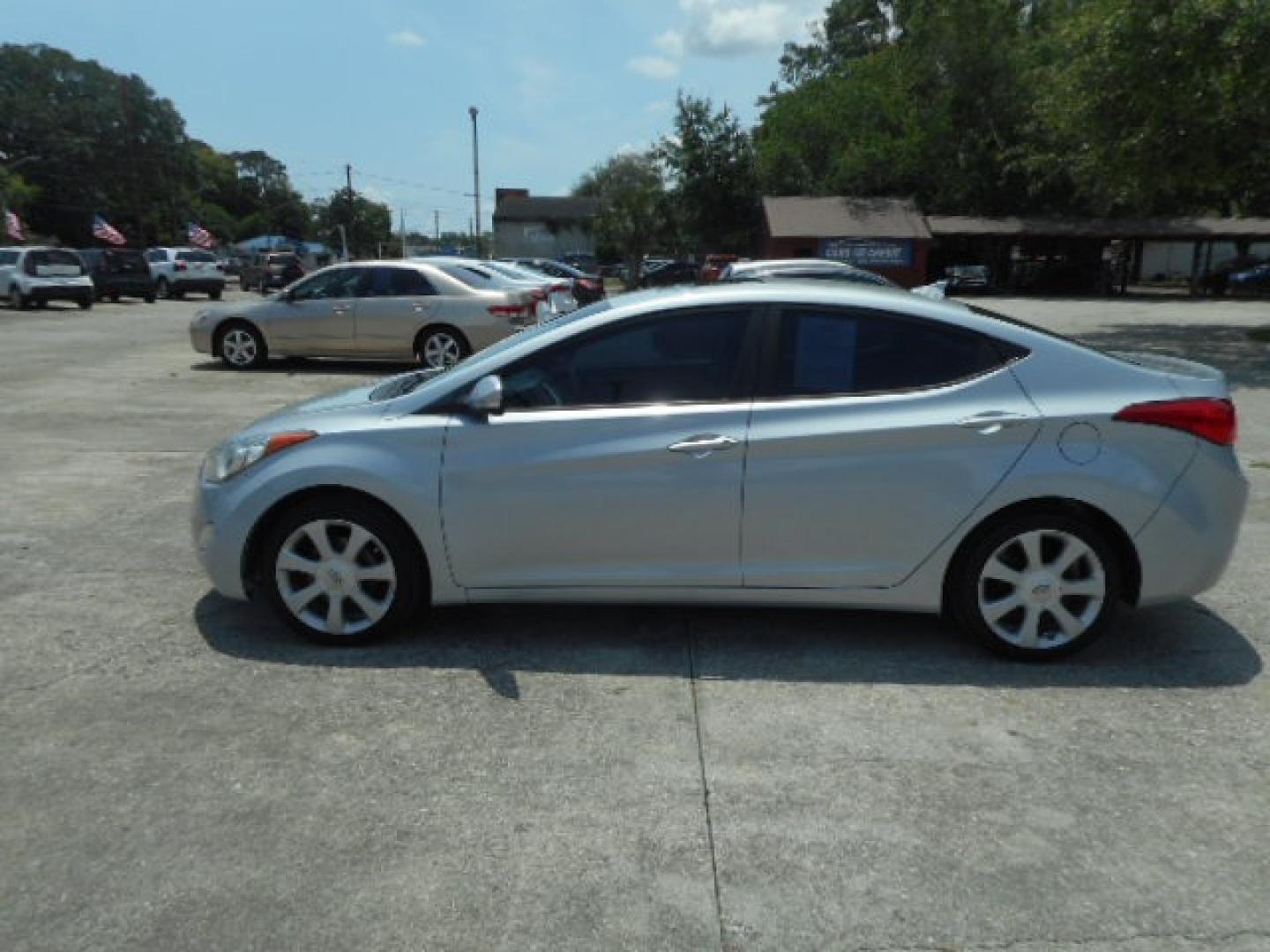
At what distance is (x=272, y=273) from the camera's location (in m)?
41.4

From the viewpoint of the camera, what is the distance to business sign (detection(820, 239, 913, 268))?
4447 centimetres

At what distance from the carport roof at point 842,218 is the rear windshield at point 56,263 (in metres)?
27.2

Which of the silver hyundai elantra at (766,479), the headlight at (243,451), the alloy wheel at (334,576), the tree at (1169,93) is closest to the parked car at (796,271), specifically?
the tree at (1169,93)

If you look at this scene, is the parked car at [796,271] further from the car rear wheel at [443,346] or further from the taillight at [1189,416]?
the taillight at [1189,416]

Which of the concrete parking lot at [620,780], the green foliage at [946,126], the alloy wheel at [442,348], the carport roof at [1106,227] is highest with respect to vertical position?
the green foliage at [946,126]

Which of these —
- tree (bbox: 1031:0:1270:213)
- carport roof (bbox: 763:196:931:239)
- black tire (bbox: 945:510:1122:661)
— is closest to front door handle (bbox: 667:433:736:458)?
black tire (bbox: 945:510:1122:661)

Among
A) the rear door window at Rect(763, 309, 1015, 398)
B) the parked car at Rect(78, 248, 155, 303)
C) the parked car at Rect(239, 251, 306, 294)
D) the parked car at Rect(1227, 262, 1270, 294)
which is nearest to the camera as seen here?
the rear door window at Rect(763, 309, 1015, 398)

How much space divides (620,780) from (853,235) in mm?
44371

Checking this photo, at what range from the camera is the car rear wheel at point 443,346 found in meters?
13.3

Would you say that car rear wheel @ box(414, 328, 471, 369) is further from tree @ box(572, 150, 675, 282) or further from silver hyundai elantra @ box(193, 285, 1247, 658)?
tree @ box(572, 150, 675, 282)

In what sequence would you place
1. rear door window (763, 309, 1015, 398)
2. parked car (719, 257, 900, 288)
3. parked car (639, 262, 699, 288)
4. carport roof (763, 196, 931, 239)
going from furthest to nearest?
carport roof (763, 196, 931, 239) → parked car (639, 262, 699, 288) → parked car (719, 257, 900, 288) → rear door window (763, 309, 1015, 398)

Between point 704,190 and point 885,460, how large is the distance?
53016 millimetres

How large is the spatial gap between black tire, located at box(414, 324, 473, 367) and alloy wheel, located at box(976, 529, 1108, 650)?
9.94 meters

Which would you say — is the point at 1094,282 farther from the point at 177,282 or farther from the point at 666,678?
the point at 666,678
